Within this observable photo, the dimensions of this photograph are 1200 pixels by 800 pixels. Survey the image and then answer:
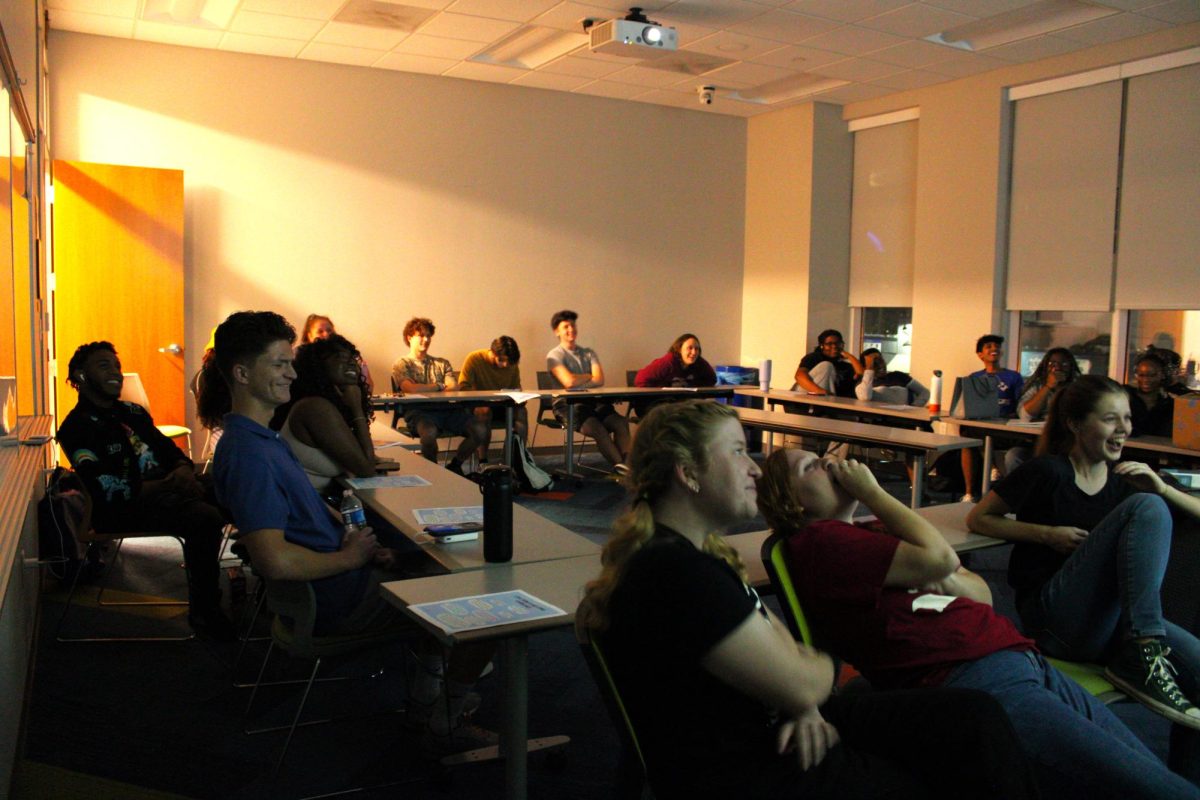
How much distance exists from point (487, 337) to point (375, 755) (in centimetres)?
589

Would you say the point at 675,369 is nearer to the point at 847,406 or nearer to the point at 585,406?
the point at 585,406

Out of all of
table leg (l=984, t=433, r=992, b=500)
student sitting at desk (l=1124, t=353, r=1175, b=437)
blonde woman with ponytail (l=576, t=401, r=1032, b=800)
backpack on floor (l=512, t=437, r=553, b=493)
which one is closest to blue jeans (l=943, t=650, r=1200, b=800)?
blonde woman with ponytail (l=576, t=401, r=1032, b=800)

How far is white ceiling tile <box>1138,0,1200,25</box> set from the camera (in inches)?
239

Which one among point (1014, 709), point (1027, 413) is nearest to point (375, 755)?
point (1014, 709)

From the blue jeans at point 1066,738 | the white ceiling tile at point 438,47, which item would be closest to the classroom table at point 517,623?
the blue jeans at point 1066,738

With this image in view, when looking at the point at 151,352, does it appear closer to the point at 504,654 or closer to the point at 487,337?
the point at 487,337

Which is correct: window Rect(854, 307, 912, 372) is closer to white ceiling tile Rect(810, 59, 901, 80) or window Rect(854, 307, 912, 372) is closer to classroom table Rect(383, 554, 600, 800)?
white ceiling tile Rect(810, 59, 901, 80)

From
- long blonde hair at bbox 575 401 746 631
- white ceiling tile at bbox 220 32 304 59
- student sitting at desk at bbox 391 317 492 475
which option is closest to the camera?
long blonde hair at bbox 575 401 746 631

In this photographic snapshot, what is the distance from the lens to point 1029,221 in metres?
7.59

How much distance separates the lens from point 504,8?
20.8ft

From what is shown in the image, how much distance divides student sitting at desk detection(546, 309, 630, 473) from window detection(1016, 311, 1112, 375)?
3.22m

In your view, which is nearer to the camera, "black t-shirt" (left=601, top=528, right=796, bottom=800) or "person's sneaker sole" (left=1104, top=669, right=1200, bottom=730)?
"black t-shirt" (left=601, top=528, right=796, bottom=800)

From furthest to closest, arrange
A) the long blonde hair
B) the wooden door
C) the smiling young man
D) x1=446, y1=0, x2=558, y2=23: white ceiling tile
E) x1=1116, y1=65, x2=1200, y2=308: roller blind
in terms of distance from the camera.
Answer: the wooden door, x1=1116, y1=65, x2=1200, y2=308: roller blind, x1=446, y1=0, x2=558, y2=23: white ceiling tile, the smiling young man, the long blonde hair

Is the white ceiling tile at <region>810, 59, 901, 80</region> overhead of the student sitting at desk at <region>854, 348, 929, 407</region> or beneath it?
overhead
